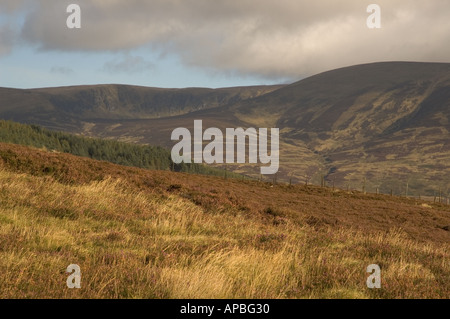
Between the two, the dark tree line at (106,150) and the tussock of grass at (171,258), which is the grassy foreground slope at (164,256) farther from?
the dark tree line at (106,150)

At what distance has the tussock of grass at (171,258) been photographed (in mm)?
5961

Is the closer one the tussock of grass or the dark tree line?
the tussock of grass

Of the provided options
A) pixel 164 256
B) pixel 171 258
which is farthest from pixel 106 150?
pixel 171 258

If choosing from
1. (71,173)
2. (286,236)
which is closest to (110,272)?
(286,236)

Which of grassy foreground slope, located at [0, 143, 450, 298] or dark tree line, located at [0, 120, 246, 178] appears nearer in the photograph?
grassy foreground slope, located at [0, 143, 450, 298]

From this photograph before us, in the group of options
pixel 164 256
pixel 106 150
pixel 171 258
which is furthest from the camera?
pixel 106 150

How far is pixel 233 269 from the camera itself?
712 cm

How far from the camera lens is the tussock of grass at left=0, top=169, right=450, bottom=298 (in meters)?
5.96

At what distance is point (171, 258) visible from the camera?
7551 mm

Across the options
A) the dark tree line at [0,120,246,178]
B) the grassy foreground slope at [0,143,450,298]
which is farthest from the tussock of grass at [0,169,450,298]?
the dark tree line at [0,120,246,178]

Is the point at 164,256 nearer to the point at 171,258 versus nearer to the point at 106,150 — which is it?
the point at 171,258

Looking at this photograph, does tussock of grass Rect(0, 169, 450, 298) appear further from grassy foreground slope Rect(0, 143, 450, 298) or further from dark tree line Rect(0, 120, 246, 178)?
dark tree line Rect(0, 120, 246, 178)
